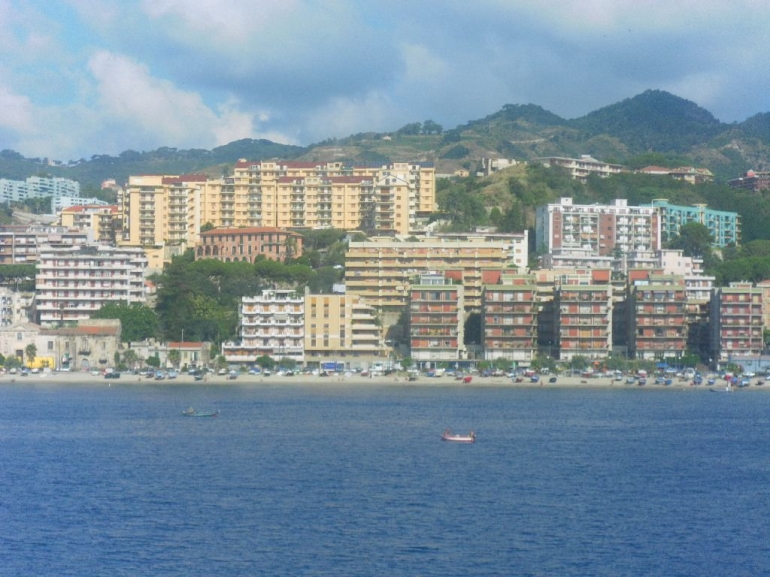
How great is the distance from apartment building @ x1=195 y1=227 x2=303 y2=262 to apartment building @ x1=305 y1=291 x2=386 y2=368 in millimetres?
22448

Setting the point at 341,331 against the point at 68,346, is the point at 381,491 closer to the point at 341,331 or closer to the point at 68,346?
the point at 341,331

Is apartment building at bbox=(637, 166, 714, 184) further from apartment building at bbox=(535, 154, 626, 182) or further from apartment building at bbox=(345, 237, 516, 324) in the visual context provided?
apartment building at bbox=(345, 237, 516, 324)

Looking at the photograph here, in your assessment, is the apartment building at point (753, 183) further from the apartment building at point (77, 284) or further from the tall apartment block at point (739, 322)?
the apartment building at point (77, 284)

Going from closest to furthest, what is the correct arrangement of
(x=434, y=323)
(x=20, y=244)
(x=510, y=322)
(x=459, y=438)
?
(x=459, y=438), (x=510, y=322), (x=434, y=323), (x=20, y=244)

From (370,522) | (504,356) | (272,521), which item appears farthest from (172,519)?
(504,356)

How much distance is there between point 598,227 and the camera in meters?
139

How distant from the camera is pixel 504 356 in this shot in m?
107

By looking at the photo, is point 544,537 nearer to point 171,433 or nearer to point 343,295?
point 171,433

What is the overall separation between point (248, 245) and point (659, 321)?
43.0 meters

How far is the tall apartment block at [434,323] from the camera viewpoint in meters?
107

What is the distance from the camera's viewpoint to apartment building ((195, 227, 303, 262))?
13062cm

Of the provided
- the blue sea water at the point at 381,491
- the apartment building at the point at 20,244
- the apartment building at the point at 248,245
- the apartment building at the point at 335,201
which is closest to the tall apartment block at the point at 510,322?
the blue sea water at the point at 381,491

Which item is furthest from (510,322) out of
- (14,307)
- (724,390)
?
(14,307)

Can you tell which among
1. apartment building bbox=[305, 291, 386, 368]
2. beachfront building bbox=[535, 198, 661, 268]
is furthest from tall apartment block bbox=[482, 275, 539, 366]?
beachfront building bbox=[535, 198, 661, 268]
